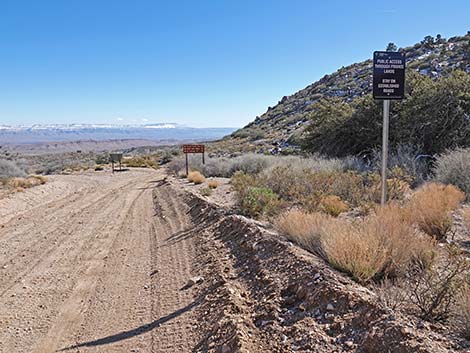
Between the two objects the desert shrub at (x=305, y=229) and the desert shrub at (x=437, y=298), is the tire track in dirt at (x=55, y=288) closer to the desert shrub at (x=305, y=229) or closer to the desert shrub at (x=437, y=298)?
the desert shrub at (x=305, y=229)

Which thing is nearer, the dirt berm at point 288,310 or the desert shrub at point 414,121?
the dirt berm at point 288,310

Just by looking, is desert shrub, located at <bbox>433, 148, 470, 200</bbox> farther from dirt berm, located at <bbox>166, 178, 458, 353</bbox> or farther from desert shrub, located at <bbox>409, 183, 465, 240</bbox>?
dirt berm, located at <bbox>166, 178, 458, 353</bbox>

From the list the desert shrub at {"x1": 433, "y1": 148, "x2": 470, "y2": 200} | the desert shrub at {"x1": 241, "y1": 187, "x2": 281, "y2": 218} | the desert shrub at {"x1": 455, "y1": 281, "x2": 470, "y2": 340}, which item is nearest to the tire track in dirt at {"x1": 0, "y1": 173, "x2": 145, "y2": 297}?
the desert shrub at {"x1": 241, "y1": 187, "x2": 281, "y2": 218}

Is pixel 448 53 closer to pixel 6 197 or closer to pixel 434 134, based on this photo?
pixel 434 134

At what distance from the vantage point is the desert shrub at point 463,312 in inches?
143

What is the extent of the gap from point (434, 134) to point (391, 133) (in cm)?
184

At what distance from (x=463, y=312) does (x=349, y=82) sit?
5666cm

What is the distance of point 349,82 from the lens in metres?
56.6

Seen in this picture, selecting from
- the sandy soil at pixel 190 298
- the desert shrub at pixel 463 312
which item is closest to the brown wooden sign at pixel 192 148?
the sandy soil at pixel 190 298

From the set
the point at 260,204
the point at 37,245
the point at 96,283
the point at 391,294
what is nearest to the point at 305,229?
the point at 391,294

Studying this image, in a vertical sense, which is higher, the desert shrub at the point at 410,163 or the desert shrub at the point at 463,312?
the desert shrub at the point at 410,163

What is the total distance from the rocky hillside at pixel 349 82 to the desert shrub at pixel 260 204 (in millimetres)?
23585

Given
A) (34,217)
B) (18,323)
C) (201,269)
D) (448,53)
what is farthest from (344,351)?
(448,53)

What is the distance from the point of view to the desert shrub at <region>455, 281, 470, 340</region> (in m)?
3.62
